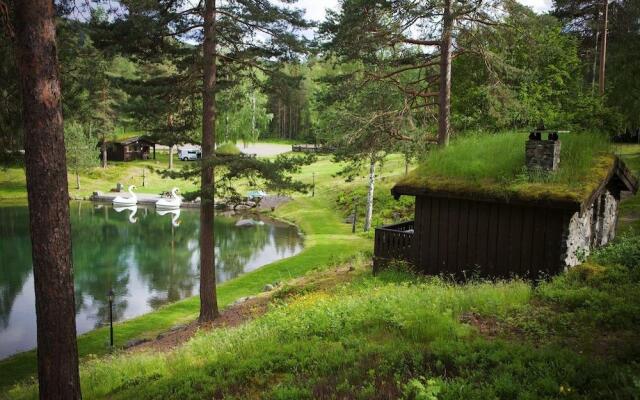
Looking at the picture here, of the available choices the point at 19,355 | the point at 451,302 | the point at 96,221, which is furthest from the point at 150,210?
the point at 451,302

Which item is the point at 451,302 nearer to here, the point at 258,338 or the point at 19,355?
the point at 258,338

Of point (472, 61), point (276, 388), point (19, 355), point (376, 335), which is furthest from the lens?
point (472, 61)

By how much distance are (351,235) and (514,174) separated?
22.8m

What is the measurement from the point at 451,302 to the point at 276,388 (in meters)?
4.77

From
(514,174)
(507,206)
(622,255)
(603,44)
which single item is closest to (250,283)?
(507,206)

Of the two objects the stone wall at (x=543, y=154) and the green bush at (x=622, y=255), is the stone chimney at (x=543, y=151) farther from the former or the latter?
the green bush at (x=622, y=255)

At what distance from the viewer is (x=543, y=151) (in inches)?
572

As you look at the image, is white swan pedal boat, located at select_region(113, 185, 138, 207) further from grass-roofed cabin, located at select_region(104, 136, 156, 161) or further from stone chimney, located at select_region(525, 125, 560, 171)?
stone chimney, located at select_region(525, 125, 560, 171)

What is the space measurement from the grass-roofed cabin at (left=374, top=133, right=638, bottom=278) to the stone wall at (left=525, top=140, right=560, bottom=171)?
27mm

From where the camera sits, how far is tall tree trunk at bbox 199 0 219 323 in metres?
16.1

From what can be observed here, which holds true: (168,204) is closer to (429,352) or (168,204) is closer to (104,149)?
(104,149)

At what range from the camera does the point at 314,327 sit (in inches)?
406

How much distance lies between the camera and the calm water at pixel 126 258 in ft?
76.1

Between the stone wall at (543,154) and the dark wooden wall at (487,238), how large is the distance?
138 cm
